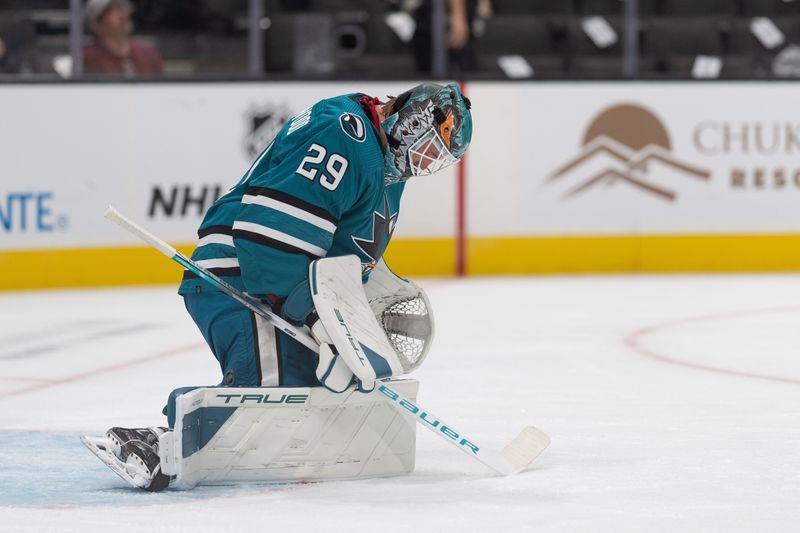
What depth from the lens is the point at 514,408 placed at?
3578mm

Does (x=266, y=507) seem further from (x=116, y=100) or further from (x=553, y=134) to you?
(x=553, y=134)

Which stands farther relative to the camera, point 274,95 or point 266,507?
point 274,95

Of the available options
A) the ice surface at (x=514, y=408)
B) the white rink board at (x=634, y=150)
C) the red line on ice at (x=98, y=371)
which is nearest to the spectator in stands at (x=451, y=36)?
the white rink board at (x=634, y=150)

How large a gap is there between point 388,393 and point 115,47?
381cm

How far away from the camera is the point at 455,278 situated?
6535 millimetres

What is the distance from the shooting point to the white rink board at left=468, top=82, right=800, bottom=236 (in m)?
6.60

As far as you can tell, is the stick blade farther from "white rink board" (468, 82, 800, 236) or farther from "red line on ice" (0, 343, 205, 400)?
"white rink board" (468, 82, 800, 236)

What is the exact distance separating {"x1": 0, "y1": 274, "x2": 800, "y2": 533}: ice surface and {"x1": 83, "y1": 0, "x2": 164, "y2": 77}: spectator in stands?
934mm

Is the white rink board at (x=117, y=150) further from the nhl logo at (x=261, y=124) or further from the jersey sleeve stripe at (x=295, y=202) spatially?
the jersey sleeve stripe at (x=295, y=202)

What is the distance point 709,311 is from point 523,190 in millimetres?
1392

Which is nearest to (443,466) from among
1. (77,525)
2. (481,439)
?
(481,439)

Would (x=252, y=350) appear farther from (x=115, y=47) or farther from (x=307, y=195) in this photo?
(x=115, y=47)

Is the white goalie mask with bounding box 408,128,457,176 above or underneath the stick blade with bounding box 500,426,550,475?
above

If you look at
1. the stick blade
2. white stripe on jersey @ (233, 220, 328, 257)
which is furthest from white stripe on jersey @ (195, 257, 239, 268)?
the stick blade
